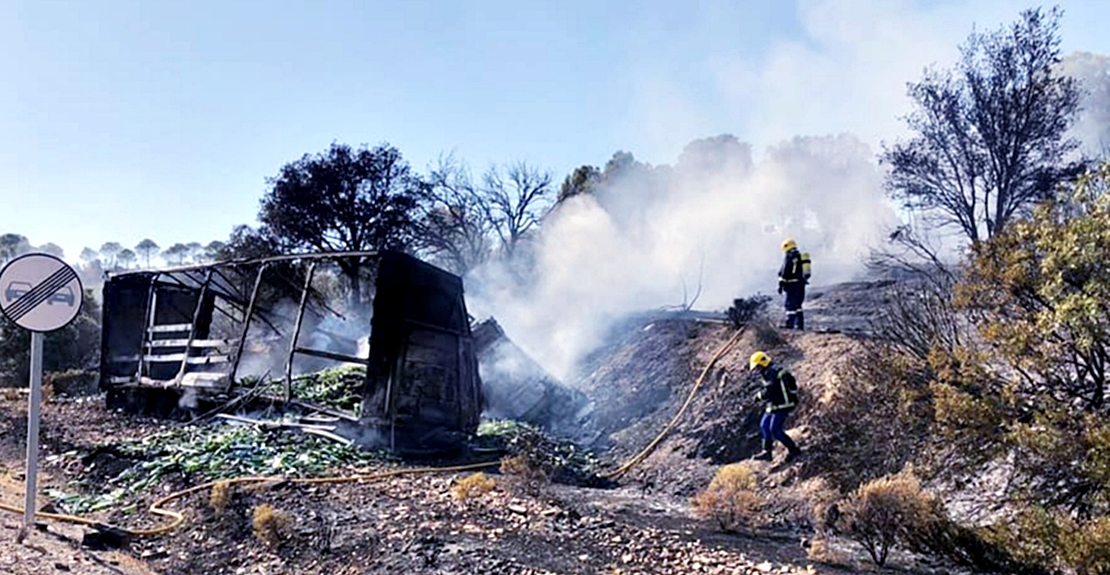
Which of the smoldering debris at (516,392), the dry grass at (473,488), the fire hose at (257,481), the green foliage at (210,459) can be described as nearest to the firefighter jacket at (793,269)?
the fire hose at (257,481)

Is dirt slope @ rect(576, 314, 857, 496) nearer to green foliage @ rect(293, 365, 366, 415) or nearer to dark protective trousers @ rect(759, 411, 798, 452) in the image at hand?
dark protective trousers @ rect(759, 411, 798, 452)

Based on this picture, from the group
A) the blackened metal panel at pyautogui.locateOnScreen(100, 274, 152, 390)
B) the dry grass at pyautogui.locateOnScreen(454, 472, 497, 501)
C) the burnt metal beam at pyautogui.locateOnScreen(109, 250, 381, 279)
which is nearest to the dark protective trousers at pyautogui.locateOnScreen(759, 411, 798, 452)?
the dry grass at pyautogui.locateOnScreen(454, 472, 497, 501)

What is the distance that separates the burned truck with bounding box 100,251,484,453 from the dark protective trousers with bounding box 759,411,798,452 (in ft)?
15.2

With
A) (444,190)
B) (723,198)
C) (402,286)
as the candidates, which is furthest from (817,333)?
(723,198)

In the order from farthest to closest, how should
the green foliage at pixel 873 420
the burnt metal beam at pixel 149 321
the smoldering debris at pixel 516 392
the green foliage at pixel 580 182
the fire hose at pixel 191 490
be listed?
the green foliage at pixel 580 182 → the smoldering debris at pixel 516 392 → the burnt metal beam at pixel 149 321 → the green foliage at pixel 873 420 → the fire hose at pixel 191 490

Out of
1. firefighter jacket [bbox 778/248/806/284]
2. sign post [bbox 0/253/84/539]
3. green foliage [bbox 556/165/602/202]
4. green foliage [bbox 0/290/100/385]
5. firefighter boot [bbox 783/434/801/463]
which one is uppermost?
green foliage [bbox 556/165/602/202]

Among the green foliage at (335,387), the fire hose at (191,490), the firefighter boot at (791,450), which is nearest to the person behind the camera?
the fire hose at (191,490)

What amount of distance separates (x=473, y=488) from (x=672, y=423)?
5849 mm

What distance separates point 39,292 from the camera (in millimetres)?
6902

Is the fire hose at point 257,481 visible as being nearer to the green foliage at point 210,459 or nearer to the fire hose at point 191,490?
the fire hose at point 191,490

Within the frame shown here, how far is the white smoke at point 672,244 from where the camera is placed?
26438mm

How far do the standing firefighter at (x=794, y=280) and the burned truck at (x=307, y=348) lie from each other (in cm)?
641

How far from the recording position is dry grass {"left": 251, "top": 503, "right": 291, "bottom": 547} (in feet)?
23.5

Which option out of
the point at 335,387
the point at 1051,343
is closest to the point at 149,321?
the point at 335,387
